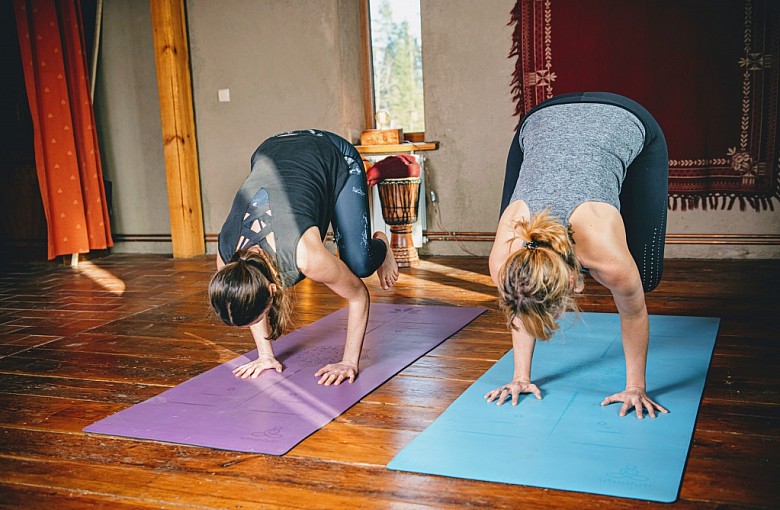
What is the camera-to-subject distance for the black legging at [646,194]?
2.03 meters

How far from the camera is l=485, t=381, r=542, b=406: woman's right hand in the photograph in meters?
2.16

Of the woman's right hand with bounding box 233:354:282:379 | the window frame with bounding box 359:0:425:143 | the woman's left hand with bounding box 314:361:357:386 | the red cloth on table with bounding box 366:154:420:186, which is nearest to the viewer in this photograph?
the woman's left hand with bounding box 314:361:357:386

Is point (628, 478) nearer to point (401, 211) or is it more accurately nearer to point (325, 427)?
point (325, 427)

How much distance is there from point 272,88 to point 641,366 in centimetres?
396

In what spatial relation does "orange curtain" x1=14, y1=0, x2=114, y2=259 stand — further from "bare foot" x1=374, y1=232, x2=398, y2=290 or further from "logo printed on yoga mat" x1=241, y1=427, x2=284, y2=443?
"logo printed on yoga mat" x1=241, y1=427, x2=284, y2=443

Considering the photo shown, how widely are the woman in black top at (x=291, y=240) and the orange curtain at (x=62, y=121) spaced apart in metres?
3.28

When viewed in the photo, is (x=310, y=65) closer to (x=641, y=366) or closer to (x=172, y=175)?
(x=172, y=175)

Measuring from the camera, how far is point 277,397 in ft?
7.63

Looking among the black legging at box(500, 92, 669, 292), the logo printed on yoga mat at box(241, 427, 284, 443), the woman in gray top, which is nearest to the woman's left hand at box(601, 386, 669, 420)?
the woman in gray top

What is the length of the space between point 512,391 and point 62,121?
4359 mm

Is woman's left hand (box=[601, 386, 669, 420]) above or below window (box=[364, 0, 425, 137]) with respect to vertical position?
below

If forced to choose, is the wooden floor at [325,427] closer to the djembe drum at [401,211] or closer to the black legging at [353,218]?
the black legging at [353,218]

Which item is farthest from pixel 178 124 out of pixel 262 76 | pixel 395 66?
pixel 395 66

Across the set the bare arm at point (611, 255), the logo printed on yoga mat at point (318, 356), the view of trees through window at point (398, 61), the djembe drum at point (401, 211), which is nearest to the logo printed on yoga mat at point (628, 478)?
the bare arm at point (611, 255)
